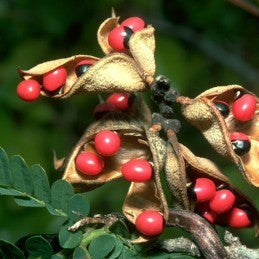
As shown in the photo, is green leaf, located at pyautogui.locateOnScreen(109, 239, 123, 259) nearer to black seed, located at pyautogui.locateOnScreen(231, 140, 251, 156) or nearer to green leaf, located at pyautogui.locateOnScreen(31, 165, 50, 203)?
green leaf, located at pyautogui.locateOnScreen(31, 165, 50, 203)

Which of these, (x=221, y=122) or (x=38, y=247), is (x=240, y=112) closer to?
(x=221, y=122)

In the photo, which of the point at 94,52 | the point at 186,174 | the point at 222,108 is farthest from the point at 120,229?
the point at 94,52

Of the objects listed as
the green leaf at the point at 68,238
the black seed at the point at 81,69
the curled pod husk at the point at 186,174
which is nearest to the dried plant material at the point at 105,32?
the black seed at the point at 81,69

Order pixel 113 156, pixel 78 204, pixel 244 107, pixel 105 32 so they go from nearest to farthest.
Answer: pixel 78 204, pixel 244 107, pixel 113 156, pixel 105 32

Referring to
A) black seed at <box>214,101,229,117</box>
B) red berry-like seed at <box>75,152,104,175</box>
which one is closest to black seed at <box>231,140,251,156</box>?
black seed at <box>214,101,229,117</box>

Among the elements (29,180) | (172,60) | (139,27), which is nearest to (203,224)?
(29,180)

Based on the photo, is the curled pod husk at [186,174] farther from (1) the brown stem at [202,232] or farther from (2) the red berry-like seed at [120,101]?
(2) the red berry-like seed at [120,101]
